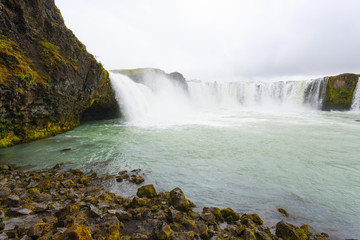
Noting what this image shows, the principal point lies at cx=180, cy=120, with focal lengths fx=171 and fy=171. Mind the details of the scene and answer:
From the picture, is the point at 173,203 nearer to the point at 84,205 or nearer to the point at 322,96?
the point at 84,205

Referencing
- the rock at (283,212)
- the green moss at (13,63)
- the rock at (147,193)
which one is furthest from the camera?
the green moss at (13,63)

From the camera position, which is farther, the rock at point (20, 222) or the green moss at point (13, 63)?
the green moss at point (13, 63)

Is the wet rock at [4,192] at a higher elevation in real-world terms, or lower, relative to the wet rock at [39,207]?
lower

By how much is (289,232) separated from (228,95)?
47.1 m

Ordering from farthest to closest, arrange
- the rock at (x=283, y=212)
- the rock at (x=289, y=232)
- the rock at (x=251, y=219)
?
1. the rock at (x=283, y=212)
2. the rock at (x=251, y=219)
3. the rock at (x=289, y=232)

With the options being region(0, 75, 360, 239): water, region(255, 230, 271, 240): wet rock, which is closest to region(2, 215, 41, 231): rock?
region(0, 75, 360, 239): water

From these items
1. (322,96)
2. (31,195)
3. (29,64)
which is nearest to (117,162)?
(31,195)

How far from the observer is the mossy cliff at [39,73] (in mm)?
7797

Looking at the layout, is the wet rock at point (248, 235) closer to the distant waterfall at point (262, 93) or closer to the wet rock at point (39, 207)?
the wet rock at point (39, 207)

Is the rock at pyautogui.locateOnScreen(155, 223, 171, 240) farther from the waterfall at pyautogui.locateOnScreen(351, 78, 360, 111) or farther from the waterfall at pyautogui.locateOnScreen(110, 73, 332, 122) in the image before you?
the waterfall at pyautogui.locateOnScreen(351, 78, 360, 111)

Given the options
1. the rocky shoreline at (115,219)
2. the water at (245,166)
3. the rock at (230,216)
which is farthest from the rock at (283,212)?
the rock at (230,216)

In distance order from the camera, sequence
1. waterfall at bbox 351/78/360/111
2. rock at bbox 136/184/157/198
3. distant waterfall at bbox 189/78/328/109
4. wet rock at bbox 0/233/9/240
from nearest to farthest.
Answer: wet rock at bbox 0/233/9/240, rock at bbox 136/184/157/198, waterfall at bbox 351/78/360/111, distant waterfall at bbox 189/78/328/109

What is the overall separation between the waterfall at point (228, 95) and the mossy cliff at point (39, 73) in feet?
30.3

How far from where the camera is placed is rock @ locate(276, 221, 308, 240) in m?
2.81
